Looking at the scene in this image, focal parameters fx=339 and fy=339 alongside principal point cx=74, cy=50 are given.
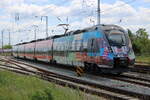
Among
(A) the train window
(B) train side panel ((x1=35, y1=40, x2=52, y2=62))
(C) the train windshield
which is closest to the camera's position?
(C) the train windshield

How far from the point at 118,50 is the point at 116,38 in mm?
936

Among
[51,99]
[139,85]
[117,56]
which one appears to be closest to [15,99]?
[51,99]

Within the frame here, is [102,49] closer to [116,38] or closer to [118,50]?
[118,50]

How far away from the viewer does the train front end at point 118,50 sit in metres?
20.2

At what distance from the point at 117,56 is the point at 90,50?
250cm

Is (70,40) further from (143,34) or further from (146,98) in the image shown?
(143,34)

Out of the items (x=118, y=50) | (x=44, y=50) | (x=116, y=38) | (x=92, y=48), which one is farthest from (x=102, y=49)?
(x=44, y=50)

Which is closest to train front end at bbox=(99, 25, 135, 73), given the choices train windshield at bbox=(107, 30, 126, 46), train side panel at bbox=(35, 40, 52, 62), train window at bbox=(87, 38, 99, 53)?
train windshield at bbox=(107, 30, 126, 46)

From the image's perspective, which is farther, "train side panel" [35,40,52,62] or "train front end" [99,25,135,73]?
"train side panel" [35,40,52,62]

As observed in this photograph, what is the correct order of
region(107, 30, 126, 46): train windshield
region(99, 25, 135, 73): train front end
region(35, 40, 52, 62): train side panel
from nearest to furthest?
region(99, 25, 135, 73): train front end, region(107, 30, 126, 46): train windshield, region(35, 40, 52, 62): train side panel

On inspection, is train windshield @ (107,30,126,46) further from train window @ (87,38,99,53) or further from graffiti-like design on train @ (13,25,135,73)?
train window @ (87,38,99,53)

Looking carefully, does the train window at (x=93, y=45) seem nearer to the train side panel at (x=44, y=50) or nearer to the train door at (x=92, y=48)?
the train door at (x=92, y=48)

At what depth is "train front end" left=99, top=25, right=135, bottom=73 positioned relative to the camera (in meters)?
20.2

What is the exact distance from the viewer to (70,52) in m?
27.2
